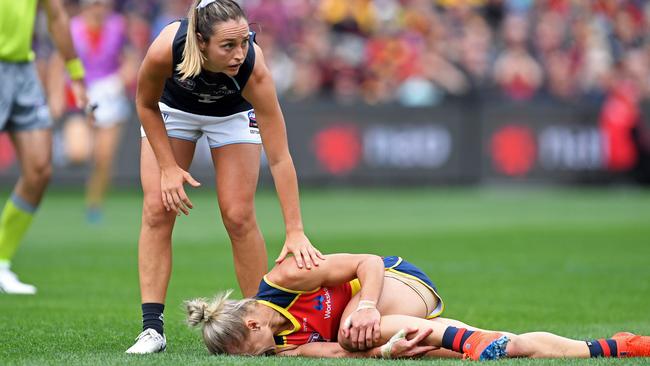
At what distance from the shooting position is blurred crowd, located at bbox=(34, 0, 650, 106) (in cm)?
2195

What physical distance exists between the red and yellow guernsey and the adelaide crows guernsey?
1.11 metres

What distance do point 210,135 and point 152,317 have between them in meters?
1.19

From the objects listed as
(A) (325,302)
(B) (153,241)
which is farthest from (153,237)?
(A) (325,302)

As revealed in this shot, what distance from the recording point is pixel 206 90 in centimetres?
657

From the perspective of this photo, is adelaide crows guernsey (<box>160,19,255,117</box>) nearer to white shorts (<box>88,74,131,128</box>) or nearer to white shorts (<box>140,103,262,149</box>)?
white shorts (<box>140,103,262,149</box>)

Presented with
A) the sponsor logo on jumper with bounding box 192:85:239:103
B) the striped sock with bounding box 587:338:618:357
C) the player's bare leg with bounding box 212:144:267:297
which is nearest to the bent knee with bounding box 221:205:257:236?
the player's bare leg with bounding box 212:144:267:297

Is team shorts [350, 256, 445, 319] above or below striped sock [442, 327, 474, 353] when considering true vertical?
above

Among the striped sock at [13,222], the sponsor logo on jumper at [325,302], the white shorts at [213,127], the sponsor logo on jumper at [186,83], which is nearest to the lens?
the sponsor logo on jumper at [325,302]

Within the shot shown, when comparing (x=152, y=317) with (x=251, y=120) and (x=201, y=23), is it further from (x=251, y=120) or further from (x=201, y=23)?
(x=201, y=23)

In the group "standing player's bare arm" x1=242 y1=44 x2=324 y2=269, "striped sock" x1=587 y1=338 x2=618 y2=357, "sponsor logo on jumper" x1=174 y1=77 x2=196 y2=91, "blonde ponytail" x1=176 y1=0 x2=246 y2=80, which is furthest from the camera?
"sponsor logo on jumper" x1=174 y1=77 x2=196 y2=91

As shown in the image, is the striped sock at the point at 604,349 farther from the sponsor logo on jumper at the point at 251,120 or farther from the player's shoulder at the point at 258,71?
the sponsor logo on jumper at the point at 251,120

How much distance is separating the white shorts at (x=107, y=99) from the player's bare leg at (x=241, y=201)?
8.50 m

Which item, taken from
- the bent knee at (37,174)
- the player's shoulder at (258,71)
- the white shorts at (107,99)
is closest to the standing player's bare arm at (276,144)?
the player's shoulder at (258,71)

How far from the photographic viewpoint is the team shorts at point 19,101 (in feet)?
29.5
